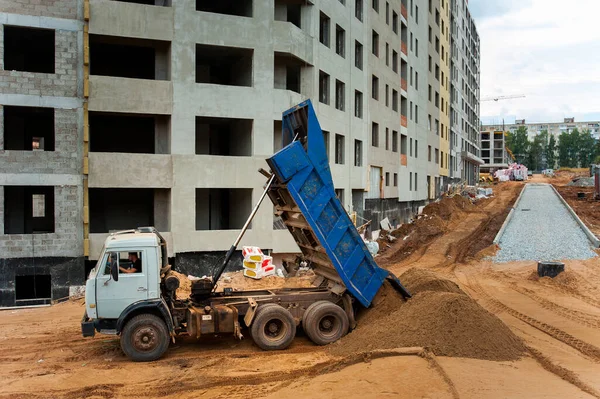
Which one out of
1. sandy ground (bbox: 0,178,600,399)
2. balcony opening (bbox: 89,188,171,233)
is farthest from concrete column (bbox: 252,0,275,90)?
sandy ground (bbox: 0,178,600,399)

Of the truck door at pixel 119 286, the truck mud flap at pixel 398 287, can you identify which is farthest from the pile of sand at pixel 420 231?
the truck door at pixel 119 286

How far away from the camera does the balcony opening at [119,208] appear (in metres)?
20.6

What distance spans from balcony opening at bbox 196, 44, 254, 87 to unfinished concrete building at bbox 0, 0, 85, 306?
5012mm

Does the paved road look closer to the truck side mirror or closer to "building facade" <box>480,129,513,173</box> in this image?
the truck side mirror

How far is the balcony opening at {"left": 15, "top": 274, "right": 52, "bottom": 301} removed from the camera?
1694 centimetres

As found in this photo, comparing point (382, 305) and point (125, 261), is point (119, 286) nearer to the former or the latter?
point (125, 261)

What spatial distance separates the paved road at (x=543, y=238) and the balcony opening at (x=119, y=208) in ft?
52.1

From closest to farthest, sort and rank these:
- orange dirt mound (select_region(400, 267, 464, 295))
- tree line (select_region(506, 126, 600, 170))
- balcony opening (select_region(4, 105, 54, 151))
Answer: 1. orange dirt mound (select_region(400, 267, 464, 295))
2. balcony opening (select_region(4, 105, 54, 151))
3. tree line (select_region(506, 126, 600, 170))

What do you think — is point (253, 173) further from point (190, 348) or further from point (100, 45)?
point (190, 348)

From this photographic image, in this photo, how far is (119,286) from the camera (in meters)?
9.41

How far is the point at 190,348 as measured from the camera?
34.0ft

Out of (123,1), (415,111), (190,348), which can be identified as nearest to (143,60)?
(123,1)

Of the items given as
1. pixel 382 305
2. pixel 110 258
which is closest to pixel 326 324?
pixel 382 305

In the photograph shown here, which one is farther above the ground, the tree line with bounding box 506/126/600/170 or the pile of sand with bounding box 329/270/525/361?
the tree line with bounding box 506/126/600/170
